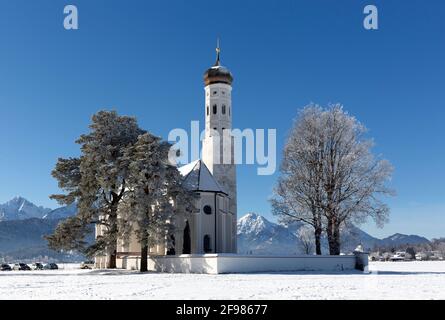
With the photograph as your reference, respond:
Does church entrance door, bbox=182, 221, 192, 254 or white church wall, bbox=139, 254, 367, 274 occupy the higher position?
church entrance door, bbox=182, 221, 192, 254

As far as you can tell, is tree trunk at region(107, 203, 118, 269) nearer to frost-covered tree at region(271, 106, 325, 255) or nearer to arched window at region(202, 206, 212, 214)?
arched window at region(202, 206, 212, 214)

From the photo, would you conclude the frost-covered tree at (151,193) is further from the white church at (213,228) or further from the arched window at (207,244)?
the arched window at (207,244)

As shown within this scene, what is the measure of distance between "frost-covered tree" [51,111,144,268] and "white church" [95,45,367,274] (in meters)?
2.95

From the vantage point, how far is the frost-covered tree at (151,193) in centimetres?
3800

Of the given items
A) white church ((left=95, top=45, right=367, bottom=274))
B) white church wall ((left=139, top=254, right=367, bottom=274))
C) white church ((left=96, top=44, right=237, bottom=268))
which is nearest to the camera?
white church wall ((left=139, top=254, right=367, bottom=274))

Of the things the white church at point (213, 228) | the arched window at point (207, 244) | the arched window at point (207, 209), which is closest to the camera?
the white church at point (213, 228)

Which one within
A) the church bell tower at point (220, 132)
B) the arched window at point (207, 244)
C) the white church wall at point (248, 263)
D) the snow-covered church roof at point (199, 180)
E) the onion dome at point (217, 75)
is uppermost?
the onion dome at point (217, 75)

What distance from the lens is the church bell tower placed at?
5909 centimetres

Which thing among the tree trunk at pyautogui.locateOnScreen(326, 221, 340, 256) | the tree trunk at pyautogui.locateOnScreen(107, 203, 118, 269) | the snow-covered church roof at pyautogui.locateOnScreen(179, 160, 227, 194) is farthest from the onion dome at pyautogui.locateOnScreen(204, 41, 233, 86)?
the tree trunk at pyautogui.locateOnScreen(326, 221, 340, 256)

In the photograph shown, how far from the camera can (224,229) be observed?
49719 millimetres

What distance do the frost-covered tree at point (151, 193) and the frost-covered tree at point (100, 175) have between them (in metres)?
2.13

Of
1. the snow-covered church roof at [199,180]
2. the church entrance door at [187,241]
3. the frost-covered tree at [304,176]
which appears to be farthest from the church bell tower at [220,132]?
the frost-covered tree at [304,176]
